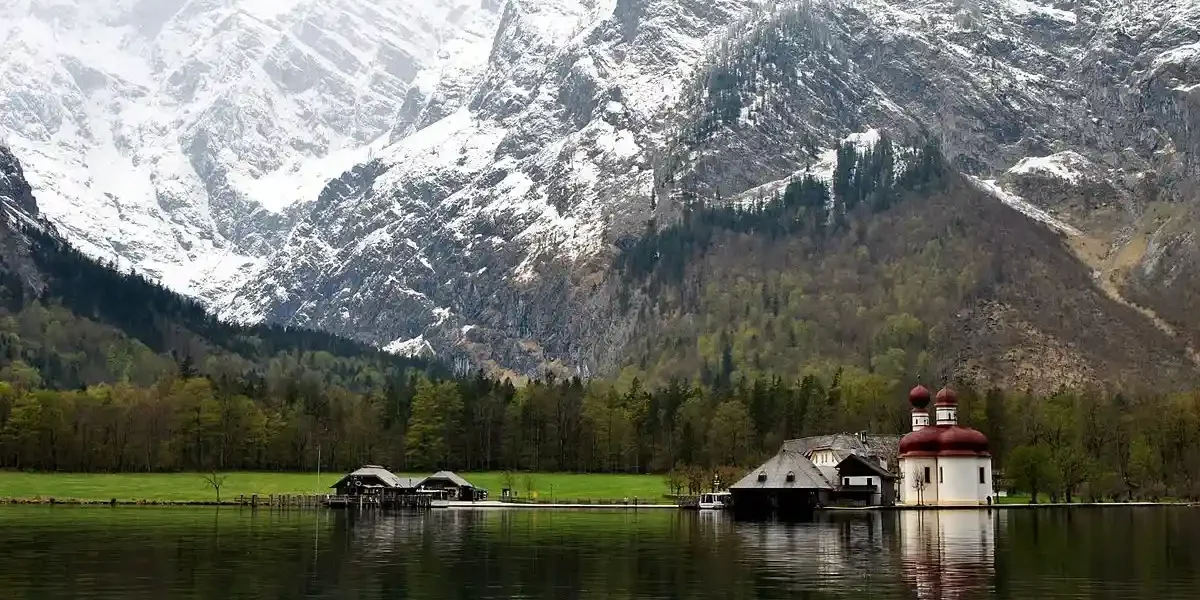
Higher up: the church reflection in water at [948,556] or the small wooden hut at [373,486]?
the small wooden hut at [373,486]

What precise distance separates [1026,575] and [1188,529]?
47.7 meters

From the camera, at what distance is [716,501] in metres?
172

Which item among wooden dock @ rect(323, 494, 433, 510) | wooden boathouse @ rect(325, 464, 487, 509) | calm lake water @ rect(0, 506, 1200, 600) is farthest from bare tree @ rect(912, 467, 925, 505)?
wooden boathouse @ rect(325, 464, 487, 509)

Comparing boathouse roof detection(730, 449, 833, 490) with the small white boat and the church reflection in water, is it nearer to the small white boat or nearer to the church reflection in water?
the small white boat

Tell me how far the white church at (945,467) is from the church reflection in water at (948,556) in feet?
105

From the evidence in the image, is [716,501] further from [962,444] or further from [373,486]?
[373,486]

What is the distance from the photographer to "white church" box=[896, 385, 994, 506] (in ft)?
549

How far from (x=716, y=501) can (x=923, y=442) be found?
2414 cm

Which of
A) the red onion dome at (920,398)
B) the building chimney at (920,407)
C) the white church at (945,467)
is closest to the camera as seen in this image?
the white church at (945,467)

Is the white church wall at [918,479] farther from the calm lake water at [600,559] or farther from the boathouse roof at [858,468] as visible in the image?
the calm lake water at [600,559]

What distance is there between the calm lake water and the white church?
116ft

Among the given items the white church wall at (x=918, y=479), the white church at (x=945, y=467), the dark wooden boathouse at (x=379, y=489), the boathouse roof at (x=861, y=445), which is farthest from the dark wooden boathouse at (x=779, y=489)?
the dark wooden boathouse at (x=379, y=489)

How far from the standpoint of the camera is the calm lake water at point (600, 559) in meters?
65.5

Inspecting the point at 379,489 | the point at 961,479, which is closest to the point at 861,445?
the point at 961,479
